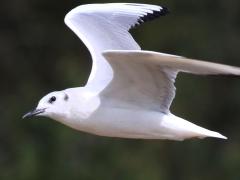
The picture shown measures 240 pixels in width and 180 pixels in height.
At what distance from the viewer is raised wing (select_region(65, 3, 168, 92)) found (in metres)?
9.09

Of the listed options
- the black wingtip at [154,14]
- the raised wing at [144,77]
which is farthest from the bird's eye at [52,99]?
the black wingtip at [154,14]

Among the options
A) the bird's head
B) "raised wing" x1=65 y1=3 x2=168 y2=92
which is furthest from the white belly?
"raised wing" x1=65 y1=3 x2=168 y2=92

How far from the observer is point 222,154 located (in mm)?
14047

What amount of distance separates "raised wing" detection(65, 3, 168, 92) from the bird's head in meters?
0.54

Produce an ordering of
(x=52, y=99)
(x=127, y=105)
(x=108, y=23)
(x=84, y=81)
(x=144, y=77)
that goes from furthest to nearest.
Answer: (x=84, y=81), (x=108, y=23), (x=52, y=99), (x=127, y=105), (x=144, y=77)

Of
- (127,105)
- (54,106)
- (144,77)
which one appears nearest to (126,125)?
(127,105)

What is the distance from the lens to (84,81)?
13.5 metres

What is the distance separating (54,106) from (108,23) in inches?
43.5

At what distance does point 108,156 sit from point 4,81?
95.5 inches

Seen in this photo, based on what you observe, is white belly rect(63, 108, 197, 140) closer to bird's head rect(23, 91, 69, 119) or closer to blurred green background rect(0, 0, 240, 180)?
bird's head rect(23, 91, 69, 119)

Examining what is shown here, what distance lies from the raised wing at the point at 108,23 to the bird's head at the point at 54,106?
0.54m

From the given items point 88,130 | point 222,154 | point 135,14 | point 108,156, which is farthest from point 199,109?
point 88,130

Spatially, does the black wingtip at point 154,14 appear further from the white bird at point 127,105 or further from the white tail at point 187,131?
the white tail at point 187,131

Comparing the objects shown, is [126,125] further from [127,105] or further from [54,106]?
[54,106]
